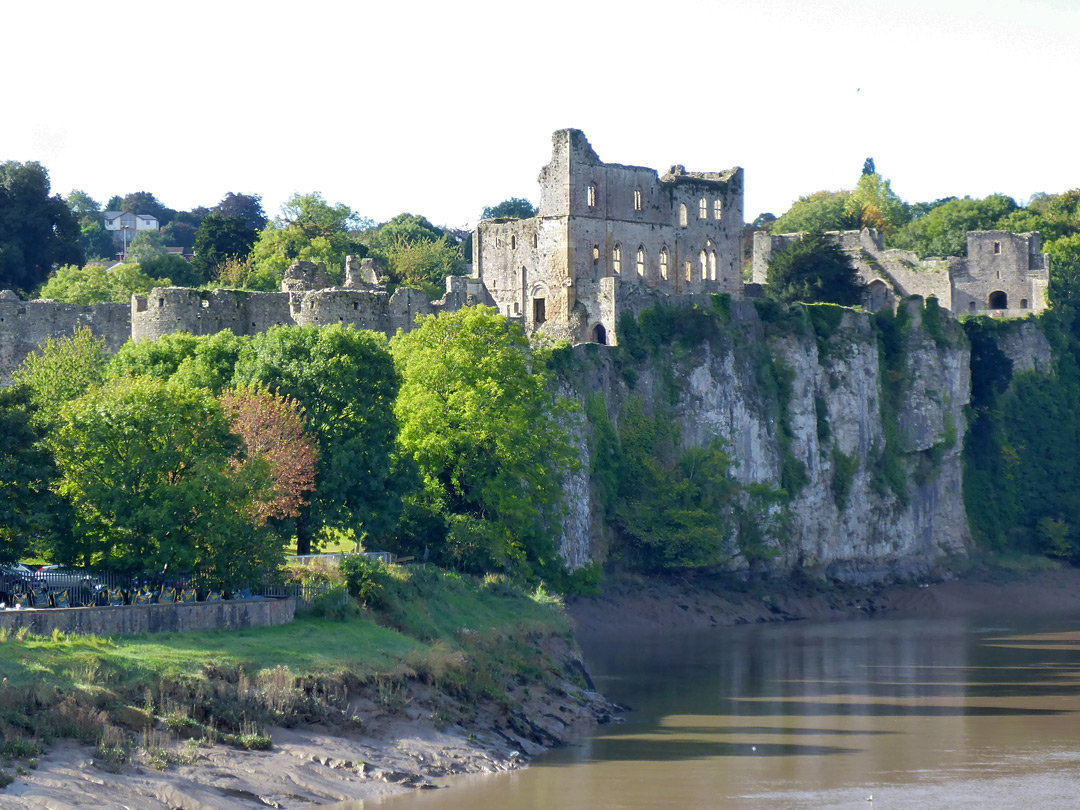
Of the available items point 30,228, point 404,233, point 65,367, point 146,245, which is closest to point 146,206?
point 146,245

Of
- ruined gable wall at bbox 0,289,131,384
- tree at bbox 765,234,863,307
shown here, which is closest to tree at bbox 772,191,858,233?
tree at bbox 765,234,863,307

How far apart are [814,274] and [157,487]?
5854 cm

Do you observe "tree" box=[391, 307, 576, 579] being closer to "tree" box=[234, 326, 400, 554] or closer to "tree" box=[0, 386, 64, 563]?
"tree" box=[234, 326, 400, 554]

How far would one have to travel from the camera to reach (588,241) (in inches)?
3172

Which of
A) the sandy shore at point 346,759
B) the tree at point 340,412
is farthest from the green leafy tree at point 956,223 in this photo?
the sandy shore at point 346,759

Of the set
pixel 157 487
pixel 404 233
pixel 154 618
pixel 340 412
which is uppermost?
pixel 404 233

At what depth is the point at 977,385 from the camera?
304 feet

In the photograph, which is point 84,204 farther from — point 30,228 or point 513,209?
point 30,228

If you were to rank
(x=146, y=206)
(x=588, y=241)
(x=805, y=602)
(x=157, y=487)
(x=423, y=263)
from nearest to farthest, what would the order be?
(x=157, y=487) → (x=805, y=602) → (x=588, y=241) → (x=423, y=263) → (x=146, y=206)

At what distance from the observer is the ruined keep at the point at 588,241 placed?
260 feet

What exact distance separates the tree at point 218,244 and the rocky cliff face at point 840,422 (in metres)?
25.7

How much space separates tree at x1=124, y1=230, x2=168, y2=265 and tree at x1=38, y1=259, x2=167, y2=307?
47.0 metres

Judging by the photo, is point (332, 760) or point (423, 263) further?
point (423, 263)

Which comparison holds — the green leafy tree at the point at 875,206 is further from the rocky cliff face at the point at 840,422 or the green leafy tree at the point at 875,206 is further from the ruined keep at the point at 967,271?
the rocky cliff face at the point at 840,422
